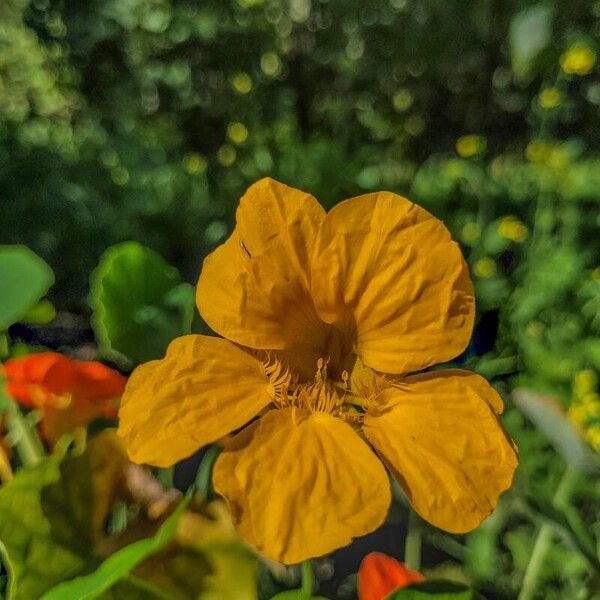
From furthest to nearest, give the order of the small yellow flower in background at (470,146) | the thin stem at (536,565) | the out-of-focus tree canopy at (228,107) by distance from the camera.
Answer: the out-of-focus tree canopy at (228,107) < the small yellow flower in background at (470,146) < the thin stem at (536,565)

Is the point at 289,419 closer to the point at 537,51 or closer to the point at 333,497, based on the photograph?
the point at 333,497

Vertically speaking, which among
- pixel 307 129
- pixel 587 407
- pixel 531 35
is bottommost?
pixel 587 407

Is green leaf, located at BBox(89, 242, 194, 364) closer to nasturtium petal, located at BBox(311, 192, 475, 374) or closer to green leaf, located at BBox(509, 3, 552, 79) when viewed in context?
nasturtium petal, located at BBox(311, 192, 475, 374)

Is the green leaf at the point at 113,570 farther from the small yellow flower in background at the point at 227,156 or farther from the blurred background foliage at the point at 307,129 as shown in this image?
the small yellow flower in background at the point at 227,156

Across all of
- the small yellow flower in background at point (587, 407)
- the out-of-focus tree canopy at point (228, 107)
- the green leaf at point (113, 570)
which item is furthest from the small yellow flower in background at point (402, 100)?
the green leaf at point (113, 570)

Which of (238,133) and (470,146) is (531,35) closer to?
(470,146)

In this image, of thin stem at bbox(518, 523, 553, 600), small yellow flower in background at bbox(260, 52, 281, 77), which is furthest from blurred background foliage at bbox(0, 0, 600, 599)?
thin stem at bbox(518, 523, 553, 600)

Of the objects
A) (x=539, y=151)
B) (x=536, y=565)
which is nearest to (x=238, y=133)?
(x=539, y=151)
